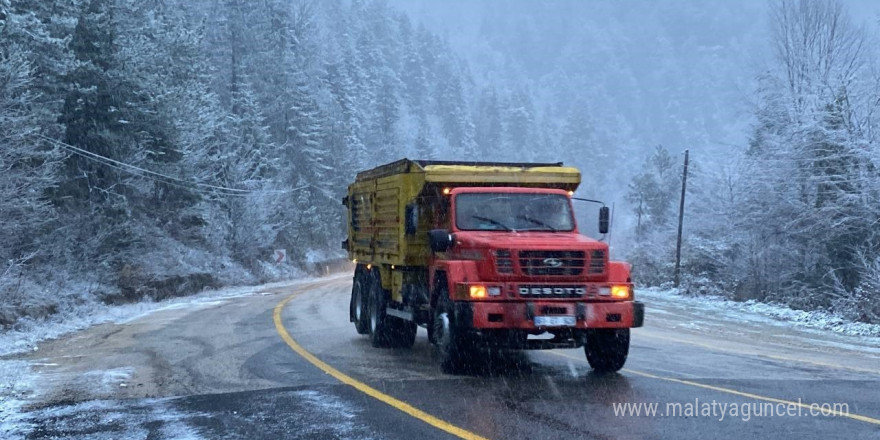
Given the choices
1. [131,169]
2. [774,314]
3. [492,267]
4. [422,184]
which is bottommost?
[774,314]

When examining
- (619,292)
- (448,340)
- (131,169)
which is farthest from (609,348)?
(131,169)

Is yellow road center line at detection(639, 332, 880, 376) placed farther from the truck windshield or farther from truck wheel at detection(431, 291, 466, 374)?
Result: truck wheel at detection(431, 291, 466, 374)

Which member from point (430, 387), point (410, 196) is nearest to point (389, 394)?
point (430, 387)

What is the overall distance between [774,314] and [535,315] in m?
17.6

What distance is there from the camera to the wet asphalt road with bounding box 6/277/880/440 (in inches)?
276

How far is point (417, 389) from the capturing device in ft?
29.8

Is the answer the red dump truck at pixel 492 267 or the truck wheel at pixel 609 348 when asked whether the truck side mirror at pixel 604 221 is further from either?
the truck wheel at pixel 609 348

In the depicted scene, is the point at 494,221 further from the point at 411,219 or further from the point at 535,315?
the point at 535,315

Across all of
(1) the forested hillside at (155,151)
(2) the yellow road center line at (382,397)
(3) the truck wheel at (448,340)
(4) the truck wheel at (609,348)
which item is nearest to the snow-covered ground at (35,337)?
(1) the forested hillside at (155,151)

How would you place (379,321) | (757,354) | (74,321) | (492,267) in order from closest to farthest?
(492,267) < (757,354) < (379,321) < (74,321)

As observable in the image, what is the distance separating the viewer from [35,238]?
2480cm

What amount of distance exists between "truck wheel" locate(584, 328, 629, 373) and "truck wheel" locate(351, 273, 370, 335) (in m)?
5.51

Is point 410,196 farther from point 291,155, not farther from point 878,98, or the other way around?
point 291,155

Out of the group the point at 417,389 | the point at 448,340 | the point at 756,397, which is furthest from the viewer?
the point at 448,340
